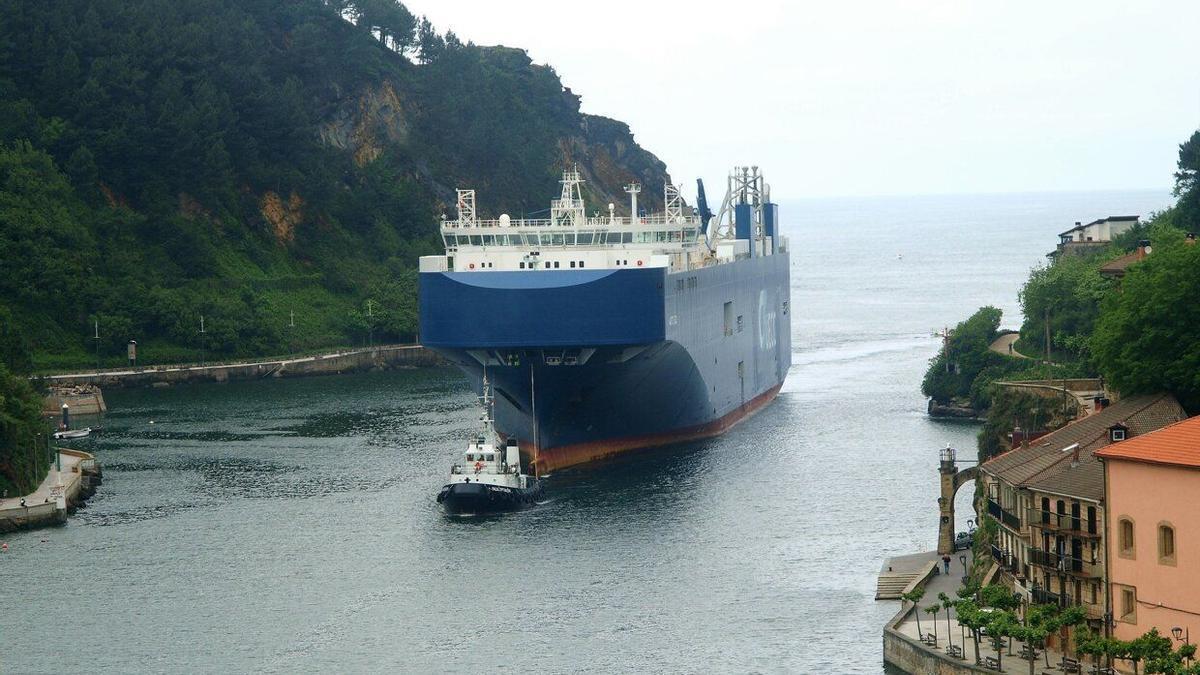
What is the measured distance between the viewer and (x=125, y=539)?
50219 millimetres

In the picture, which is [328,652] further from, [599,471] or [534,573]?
[599,471]

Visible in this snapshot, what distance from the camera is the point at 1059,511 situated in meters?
34.4

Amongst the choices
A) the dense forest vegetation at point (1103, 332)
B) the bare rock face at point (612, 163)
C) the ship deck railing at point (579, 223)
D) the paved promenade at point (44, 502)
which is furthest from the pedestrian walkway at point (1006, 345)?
the bare rock face at point (612, 163)

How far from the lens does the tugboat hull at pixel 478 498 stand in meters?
51.9

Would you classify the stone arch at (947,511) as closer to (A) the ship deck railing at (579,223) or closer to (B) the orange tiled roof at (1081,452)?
(B) the orange tiled roof at (1081,452)

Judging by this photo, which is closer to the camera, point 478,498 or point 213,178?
point 478,498

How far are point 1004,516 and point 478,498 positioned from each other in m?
18.3

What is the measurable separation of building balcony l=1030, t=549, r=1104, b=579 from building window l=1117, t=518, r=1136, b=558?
816mm

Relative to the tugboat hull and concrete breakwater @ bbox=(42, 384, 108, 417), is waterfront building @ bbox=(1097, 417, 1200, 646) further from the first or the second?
concrete breakwater @ bbox=(42, 384, 108, 417)

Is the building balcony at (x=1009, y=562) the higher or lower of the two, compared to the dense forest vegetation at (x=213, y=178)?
lower

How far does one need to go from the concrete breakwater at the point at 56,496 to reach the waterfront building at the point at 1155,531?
2989cm

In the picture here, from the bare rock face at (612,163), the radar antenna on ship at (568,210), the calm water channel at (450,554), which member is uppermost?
the bare rock face at (612,163)

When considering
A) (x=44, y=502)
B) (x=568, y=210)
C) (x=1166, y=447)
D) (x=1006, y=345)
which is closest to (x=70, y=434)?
(x=44, y=502)

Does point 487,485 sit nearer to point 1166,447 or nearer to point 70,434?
point 1166,447
